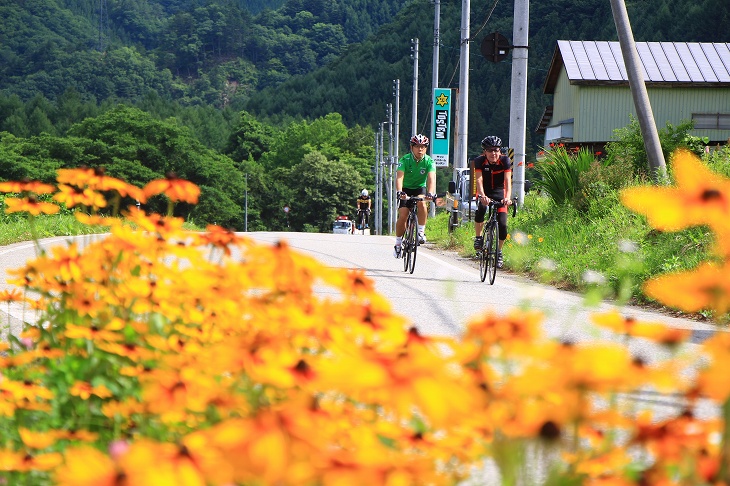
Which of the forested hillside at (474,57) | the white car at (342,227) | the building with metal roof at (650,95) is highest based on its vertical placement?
the forested hillside at (474,57)

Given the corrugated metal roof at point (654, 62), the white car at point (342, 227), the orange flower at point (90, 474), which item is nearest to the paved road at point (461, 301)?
the orange flower at point (90, 474)

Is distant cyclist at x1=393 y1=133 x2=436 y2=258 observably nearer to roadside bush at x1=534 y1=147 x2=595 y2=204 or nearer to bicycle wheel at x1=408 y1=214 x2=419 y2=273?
bicycle wheel at x1=408 y1=214 x2=419 y2=273

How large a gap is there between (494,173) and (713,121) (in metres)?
33.6

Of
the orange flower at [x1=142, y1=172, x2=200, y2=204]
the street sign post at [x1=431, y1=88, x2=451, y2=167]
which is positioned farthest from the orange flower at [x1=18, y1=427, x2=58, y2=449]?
the street sign post at [x1=431, y1=88, x2=451, y2=167]

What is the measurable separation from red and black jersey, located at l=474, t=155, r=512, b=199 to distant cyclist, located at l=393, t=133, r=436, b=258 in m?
0.96

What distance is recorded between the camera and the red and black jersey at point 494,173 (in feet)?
41.7

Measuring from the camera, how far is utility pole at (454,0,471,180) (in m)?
27.8

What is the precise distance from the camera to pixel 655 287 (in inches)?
66.9

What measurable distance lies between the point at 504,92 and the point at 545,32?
19158mm

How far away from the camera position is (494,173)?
12.8 metres

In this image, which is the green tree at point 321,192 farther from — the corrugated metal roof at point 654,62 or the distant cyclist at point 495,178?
the distant cyclist at point 495,178

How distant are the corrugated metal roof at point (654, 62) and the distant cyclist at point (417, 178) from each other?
30.1 metres

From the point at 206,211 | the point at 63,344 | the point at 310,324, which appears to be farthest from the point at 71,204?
the point at 206,211

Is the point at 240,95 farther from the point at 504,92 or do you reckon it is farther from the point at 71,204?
the point at 71,204
